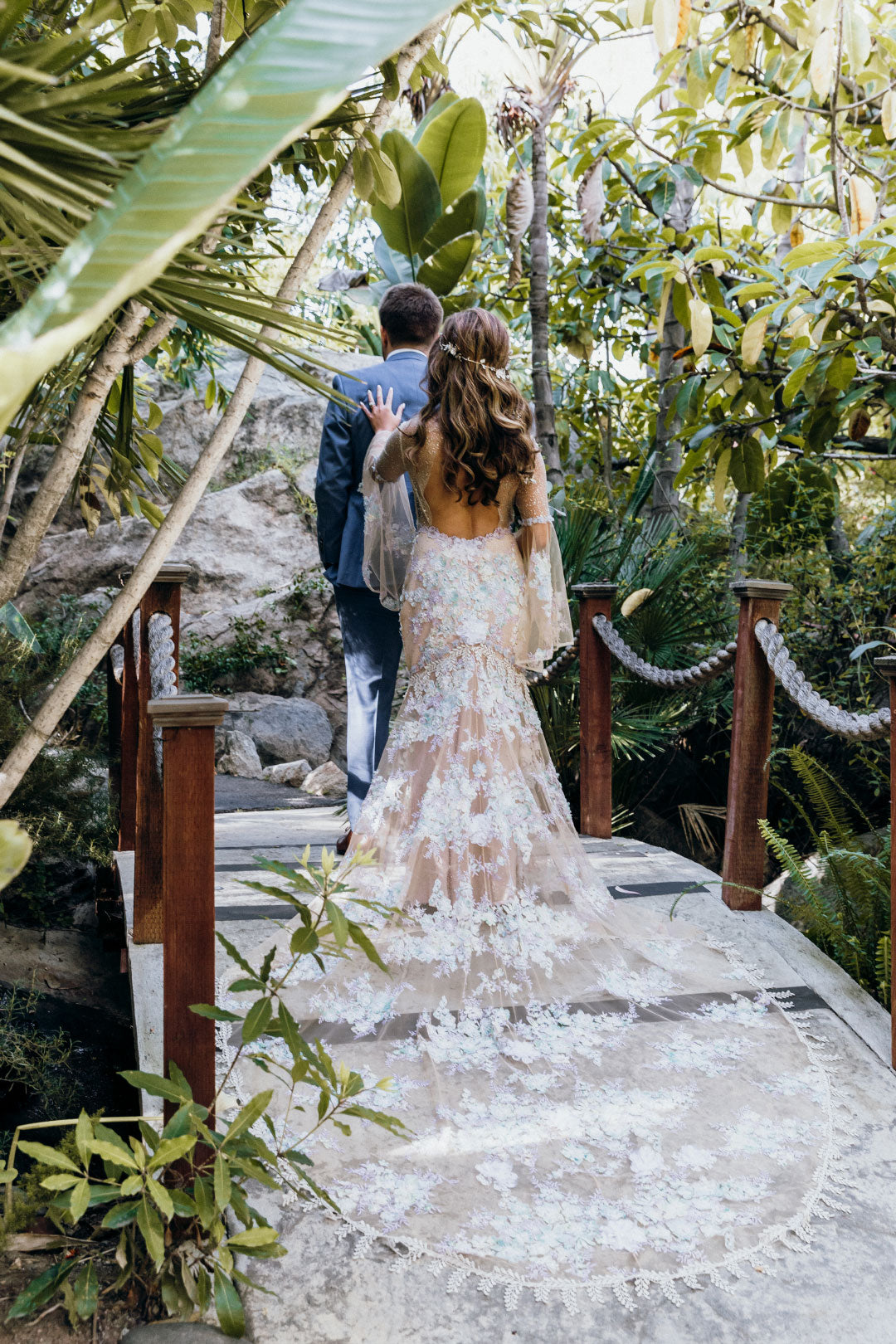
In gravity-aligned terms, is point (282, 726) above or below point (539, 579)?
below

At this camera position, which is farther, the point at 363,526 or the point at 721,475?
the point at 721,475

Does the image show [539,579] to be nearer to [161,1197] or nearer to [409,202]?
[161,1197]

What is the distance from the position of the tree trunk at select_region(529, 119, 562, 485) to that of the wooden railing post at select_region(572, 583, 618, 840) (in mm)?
1775

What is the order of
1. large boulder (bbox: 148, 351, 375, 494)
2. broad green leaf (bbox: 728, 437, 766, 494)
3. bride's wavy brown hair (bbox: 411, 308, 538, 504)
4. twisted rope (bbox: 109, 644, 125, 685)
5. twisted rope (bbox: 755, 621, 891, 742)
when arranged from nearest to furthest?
twisted rope (bbox: 755, 621, 891, 742) < bride's wavy brown hair (bbox: 411, 308, 538, 504) < broad green leaf (bbox: 728, 437, 766, 494) < twisted rope (bbox: 109, 644, 125, 685) < large boulder (bbox: 148, 351, 375, 494)

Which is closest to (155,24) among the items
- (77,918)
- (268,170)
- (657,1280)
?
(268,170)

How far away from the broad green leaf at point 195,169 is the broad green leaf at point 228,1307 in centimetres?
153

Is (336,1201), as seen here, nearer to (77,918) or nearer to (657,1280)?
(657,1280)

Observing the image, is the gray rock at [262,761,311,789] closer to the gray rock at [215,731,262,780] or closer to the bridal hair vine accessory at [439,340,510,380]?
the gray rock at [215,731,262,780]

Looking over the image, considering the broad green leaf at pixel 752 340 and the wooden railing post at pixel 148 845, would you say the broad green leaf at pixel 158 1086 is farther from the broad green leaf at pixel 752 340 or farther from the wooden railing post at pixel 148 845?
the broad green leaf at pixel 752 340

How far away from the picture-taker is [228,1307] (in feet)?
5.14

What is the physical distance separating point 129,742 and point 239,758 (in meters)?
4.89

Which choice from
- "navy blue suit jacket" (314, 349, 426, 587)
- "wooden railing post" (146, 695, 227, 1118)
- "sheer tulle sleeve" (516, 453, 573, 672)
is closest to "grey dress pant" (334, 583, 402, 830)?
"navy blue suit jacket" (314, 349, 426, 587)

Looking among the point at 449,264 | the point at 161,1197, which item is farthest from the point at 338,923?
the point at 449,264

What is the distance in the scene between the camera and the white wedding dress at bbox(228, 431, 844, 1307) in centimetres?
196
